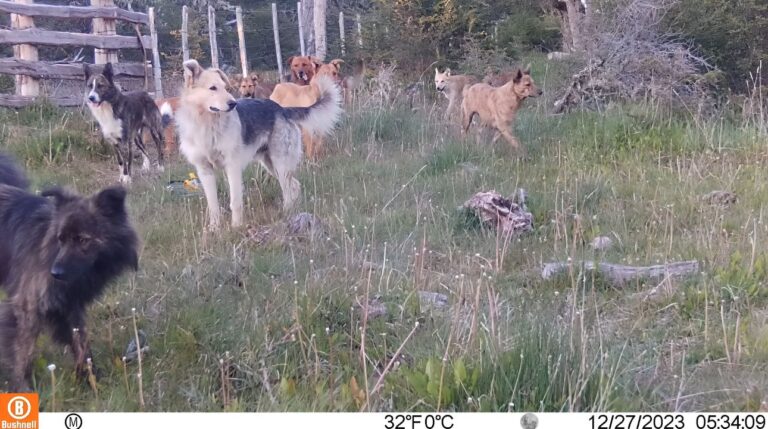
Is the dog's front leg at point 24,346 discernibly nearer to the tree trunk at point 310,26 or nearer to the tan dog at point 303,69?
the tan dog at point 303,69

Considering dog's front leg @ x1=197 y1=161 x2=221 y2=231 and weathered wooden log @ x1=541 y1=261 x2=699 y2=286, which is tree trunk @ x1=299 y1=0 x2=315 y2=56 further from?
weathered wooden log @ x1=541 y1=261 x2=699 y2=286

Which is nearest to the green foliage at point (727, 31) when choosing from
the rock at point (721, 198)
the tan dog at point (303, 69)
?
the rock at point (721, 198)

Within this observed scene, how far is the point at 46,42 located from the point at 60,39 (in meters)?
0.24

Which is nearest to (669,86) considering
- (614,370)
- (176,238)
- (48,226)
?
(176,238)

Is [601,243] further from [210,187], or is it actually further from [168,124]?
[168,124]

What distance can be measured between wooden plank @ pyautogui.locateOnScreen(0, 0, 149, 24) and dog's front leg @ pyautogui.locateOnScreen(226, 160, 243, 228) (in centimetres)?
675

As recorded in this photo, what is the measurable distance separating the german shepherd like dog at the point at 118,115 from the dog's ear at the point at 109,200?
5899 mm

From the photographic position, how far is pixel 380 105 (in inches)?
450

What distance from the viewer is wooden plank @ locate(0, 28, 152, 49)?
1141cm

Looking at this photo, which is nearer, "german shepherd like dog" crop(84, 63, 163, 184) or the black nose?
the black nose

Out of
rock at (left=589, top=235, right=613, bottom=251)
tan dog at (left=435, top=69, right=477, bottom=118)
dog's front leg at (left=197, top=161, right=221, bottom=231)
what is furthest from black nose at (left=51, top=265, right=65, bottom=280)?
tan dog at (left=435, top=69, right=477, bottom=118)

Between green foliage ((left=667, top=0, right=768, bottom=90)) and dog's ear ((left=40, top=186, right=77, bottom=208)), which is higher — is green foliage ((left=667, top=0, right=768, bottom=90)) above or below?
above

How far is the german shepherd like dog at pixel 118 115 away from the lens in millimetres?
9672

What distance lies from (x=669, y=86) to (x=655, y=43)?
1010 mm
